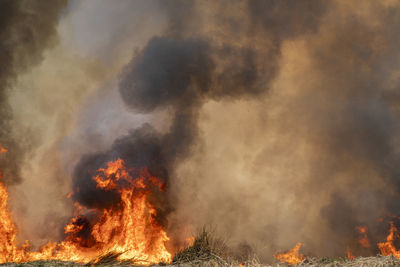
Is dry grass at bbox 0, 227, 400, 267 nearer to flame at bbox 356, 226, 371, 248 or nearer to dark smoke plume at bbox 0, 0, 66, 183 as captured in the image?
flame at bbox 356, 226, 371, 248

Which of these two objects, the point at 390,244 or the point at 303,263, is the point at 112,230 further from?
the point at 390,244

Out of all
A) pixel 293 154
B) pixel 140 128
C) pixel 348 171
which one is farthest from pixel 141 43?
pixel 348 171

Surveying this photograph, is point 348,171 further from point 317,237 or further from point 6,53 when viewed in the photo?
point 6,53

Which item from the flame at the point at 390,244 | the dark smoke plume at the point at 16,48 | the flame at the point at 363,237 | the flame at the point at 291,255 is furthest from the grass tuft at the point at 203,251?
the dark smoke plume at the point at 16,48

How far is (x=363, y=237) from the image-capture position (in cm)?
1214

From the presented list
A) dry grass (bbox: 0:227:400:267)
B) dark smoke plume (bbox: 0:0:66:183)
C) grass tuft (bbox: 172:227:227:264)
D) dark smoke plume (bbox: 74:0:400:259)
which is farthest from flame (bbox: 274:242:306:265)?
dark smoke plume (bbox: 0:0:66:183)

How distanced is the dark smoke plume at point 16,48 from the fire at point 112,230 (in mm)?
2091

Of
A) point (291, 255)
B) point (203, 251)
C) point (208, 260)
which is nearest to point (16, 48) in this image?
point (203, 251)

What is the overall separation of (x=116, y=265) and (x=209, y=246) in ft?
5.66

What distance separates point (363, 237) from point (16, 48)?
62.0 ft

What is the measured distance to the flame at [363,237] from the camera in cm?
1195

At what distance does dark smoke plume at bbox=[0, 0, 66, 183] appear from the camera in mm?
12898

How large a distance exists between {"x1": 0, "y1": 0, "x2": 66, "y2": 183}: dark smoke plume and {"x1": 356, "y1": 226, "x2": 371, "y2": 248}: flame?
16635 mm

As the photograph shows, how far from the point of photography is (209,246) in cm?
505
